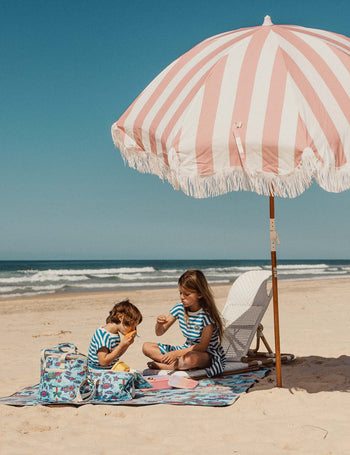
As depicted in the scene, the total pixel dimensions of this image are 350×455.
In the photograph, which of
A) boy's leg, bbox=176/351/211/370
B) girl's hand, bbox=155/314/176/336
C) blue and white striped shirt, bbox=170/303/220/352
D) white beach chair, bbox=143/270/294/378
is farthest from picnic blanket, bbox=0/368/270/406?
girl's hand, bbox=155/314/176/336

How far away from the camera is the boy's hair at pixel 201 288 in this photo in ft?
15.1

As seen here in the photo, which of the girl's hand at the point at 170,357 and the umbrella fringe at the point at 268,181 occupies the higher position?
the umbrella fringe at the point at 268,181

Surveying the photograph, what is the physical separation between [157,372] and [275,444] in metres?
2.11

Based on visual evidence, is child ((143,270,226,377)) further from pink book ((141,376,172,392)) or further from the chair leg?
the chair leg

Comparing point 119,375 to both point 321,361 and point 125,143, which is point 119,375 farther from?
point 321,361

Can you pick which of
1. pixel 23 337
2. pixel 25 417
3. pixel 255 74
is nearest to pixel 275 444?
pixel 25 417

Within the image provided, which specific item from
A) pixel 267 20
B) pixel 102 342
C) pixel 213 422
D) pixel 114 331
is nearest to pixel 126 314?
pixel 114 331

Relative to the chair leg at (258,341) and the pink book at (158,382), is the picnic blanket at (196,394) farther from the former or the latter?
the chair leg at (258,341)

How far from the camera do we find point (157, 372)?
16.3ft

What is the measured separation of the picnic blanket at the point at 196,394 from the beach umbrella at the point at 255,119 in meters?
0.52

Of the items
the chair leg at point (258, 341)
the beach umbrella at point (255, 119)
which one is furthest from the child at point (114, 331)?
the chair leg at point (258, 341)

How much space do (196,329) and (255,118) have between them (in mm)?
2224

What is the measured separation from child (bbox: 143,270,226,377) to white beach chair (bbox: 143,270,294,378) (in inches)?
16.8

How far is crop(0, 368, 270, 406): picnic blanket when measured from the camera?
4.00 metres
